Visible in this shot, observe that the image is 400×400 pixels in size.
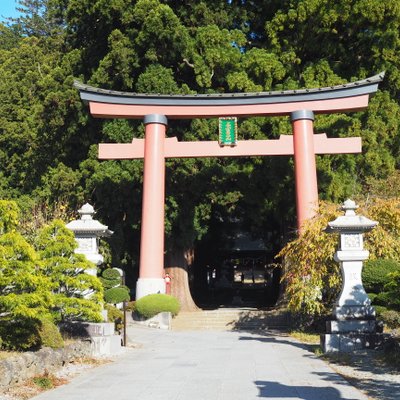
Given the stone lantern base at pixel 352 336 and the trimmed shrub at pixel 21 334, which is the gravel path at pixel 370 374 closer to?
the stone lantern base at pixel 352 336

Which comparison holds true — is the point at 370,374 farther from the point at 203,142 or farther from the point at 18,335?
the point at 203,142

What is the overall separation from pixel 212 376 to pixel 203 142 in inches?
434

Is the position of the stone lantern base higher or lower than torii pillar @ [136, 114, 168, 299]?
lower

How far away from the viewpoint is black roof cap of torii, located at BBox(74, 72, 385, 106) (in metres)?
17.4

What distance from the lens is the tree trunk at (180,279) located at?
19859 mm

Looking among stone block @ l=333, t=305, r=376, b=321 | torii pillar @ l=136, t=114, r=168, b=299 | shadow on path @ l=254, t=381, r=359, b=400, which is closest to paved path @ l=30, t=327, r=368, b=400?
shadow on path @ l=254, t=381, r=359, b=400

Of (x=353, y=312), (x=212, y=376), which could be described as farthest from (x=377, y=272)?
(x=212, y=376)

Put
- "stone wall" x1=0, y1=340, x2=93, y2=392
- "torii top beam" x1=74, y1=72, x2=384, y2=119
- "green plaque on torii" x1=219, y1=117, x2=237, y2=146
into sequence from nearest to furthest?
"stone wall" x1=0, y1=340, x2=93, y2=392 < "green plaque on torii" x1=219, y1=117, x2=237, y2=146 < "torii top beam" x1=74, y1=72, x2=384, y2=119

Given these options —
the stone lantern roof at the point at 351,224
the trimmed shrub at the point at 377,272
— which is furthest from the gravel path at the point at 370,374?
the trimmed shrub at the point at 377,272

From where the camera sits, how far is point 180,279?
20.2 metres

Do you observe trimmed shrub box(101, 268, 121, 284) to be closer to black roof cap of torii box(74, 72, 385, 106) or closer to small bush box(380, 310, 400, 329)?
black roof cap of torii box(74, 72, 385, 106)

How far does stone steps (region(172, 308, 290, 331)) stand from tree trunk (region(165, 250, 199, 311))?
2.01m

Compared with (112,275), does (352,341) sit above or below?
below

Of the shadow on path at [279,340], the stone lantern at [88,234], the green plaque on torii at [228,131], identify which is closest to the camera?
the stone lantern at [88,234]
